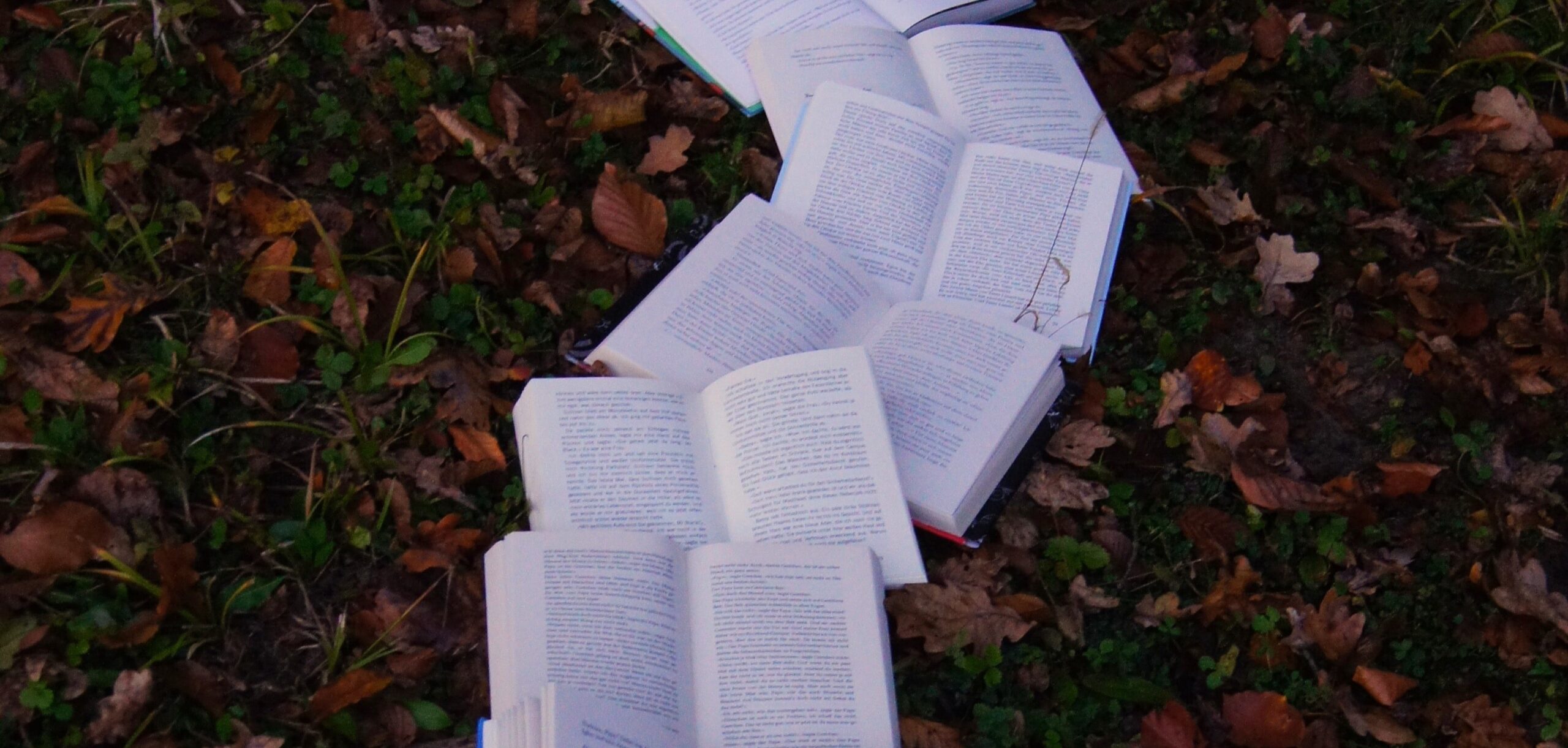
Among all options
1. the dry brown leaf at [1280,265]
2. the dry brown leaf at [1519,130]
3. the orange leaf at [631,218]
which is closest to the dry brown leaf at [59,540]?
the orange leaf at [631,218]

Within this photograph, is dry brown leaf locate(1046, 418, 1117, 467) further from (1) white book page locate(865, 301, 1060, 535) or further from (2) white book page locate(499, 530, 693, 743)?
(2) white book page locate(499, 530, 693, 743)

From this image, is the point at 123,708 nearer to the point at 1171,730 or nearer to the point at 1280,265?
the point at 1171,730

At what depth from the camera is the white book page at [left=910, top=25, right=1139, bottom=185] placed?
9.23 feet

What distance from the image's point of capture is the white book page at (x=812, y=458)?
84.7 inches

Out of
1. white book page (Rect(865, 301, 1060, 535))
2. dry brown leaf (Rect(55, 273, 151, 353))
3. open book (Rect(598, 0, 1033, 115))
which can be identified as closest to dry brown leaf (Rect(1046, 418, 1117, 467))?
white book page (Rect(865, 301, 1060, 535))

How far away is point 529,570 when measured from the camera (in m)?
2.00

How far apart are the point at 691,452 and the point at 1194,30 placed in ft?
5.87

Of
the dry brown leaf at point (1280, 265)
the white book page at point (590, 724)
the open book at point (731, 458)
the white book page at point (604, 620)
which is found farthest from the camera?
the dry brown leaf at point (1280, 265)

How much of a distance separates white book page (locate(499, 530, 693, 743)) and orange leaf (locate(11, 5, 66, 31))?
5.23 ft

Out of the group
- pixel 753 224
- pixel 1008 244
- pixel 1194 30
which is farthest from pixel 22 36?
pixel 1194 30

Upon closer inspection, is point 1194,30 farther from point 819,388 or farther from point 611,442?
point 611,442

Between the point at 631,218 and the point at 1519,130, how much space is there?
2.13m

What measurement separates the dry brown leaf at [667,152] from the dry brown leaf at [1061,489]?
1.03 m

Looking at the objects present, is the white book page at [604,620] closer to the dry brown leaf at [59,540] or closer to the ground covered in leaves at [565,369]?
the ground covered in leaves at [565,369]
